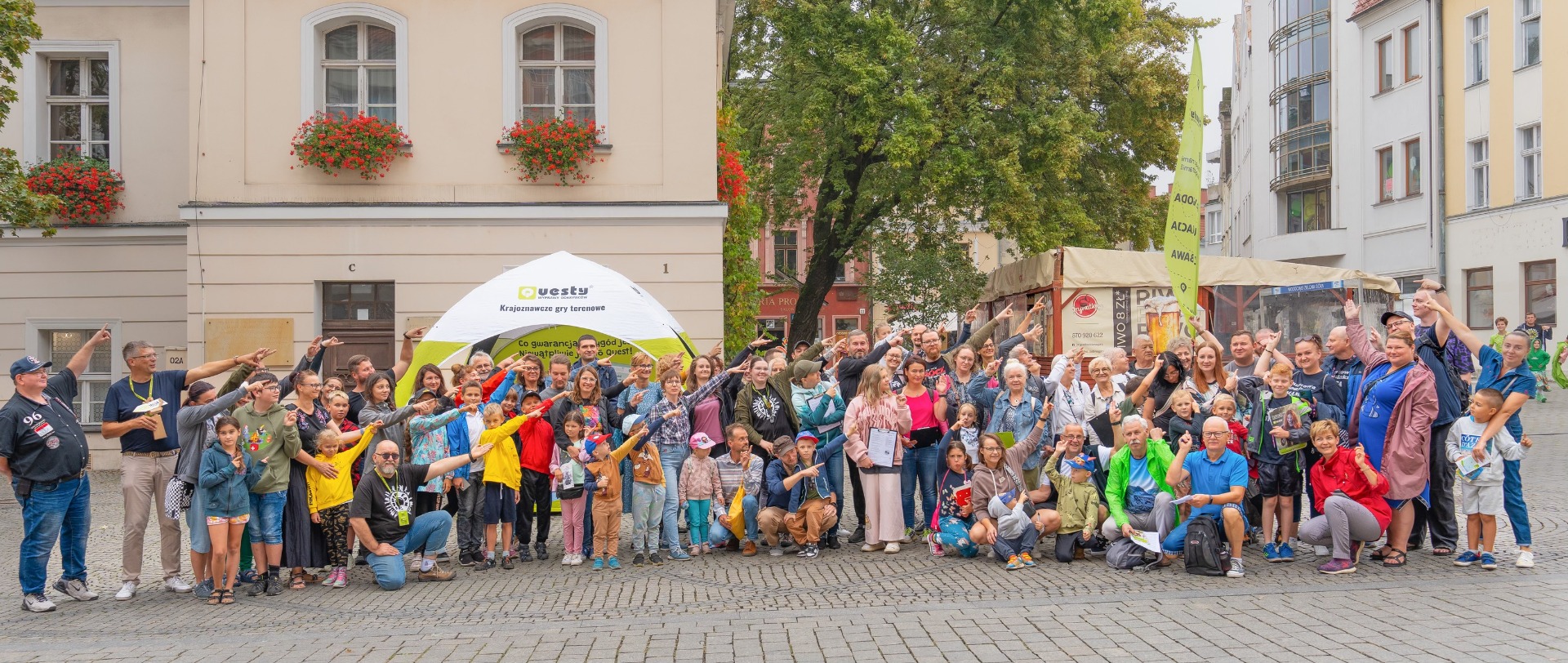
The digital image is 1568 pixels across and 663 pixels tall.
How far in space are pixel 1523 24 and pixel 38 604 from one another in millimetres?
31773

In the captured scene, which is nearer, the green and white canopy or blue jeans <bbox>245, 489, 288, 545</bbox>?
blue jeans <bbox>245, 489, 288, 545</bbox>

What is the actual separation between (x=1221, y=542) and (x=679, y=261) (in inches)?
372

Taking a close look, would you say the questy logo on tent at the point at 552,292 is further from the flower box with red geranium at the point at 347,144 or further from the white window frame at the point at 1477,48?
the white window frame at the point at 1477,48

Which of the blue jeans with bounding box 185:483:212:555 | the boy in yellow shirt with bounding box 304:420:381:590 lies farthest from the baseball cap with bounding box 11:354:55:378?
the boy in yellow shirt with bounding box 304:420:381:590

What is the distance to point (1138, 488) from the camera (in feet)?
30.0

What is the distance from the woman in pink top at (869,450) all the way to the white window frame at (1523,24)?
25591mm

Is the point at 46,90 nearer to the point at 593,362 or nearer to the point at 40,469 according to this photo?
the point at 593,362

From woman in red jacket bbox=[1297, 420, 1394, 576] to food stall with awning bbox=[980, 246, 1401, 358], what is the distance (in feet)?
33.0

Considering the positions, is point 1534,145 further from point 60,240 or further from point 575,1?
point 60,240

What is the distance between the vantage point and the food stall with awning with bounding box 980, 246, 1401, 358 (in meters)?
→ 19.2

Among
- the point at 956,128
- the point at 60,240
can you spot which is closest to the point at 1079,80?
the point at 956,128

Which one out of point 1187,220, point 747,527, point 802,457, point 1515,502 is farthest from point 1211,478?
point 747,527

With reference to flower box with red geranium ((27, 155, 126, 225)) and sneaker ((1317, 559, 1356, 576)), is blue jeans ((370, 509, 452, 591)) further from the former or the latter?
flower box with red geranium ((27, 155, 126, 225))

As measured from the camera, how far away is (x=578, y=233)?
16641 mm
